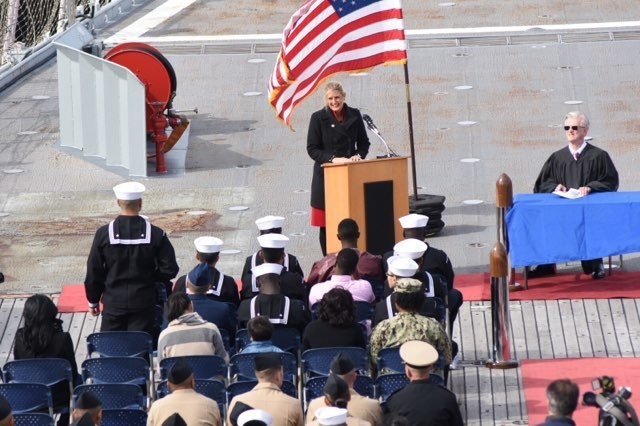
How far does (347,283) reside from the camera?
12.3 meters

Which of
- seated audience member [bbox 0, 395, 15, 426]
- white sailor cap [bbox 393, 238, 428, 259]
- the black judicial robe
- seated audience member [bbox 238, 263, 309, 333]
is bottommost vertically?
seated audience member [bbox 0, 395, 15, 426]

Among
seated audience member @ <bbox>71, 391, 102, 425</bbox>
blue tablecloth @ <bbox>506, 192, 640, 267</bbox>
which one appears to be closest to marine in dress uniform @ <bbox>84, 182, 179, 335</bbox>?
seated audience member @ <bbox>71, 391, 102, 425</bbox>

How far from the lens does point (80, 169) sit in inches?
759

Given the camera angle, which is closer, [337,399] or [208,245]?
[337,399]

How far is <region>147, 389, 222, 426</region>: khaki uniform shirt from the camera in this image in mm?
9656

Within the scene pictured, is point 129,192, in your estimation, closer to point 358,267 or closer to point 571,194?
point 358,267

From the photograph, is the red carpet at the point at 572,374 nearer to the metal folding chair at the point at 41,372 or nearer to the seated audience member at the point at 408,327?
the seated audience member at the point at 408,327

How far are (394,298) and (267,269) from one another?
117cm

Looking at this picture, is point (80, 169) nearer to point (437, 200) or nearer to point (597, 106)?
point (437, 200)

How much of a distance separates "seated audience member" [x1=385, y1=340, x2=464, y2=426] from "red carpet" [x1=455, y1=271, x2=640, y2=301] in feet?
16.0

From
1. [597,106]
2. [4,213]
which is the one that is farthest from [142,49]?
[597,106]

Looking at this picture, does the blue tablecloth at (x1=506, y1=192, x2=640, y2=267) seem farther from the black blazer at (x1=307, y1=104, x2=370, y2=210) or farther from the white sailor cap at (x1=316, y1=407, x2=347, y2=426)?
the white sailor cap at (x1=316, y1=407, x2=347, y2=426)

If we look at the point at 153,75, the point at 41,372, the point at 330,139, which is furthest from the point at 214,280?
the point at 153,75

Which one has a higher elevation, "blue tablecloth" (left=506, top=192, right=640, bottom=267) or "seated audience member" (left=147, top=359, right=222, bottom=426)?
"blue tablecloth" (left=506, top=192, right=640, bottom=267)
